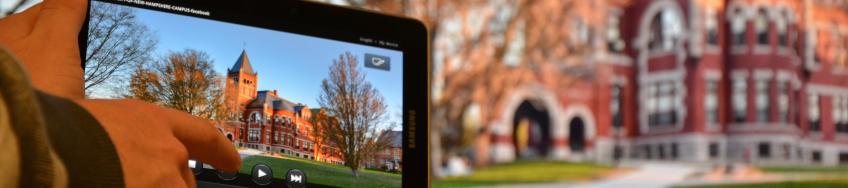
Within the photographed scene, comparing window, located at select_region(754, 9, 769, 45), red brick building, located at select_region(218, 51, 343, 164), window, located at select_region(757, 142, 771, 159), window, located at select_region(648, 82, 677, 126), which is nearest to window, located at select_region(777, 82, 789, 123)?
window, located at select_region(757, 142, 771, 159)

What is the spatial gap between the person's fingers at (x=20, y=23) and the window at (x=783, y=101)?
72.6ft

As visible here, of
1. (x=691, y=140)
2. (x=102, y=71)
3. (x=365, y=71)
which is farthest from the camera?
(x=691, y=140)

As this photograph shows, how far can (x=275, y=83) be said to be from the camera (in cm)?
128

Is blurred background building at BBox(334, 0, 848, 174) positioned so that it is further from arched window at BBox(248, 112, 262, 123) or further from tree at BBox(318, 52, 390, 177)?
arched window at BBox(248, 112, 262, 123)

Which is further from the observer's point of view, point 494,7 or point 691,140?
point 691,140

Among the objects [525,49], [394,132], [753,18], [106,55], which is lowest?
[394,132]

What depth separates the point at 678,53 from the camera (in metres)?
21.1

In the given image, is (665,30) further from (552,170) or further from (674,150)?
(552,170)

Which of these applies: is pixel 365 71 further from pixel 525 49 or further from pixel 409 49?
pixel 525 49

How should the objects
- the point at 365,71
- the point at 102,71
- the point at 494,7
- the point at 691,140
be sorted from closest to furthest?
the point at 102,71, the point at 365,71, the point at 494,7, the point at 691,140

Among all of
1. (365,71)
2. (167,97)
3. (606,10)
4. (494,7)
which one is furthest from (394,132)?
(606,10)

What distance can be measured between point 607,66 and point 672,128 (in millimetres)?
2215

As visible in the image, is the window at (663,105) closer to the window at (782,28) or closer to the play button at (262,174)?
the window at (782,28)

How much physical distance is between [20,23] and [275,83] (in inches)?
14.3
